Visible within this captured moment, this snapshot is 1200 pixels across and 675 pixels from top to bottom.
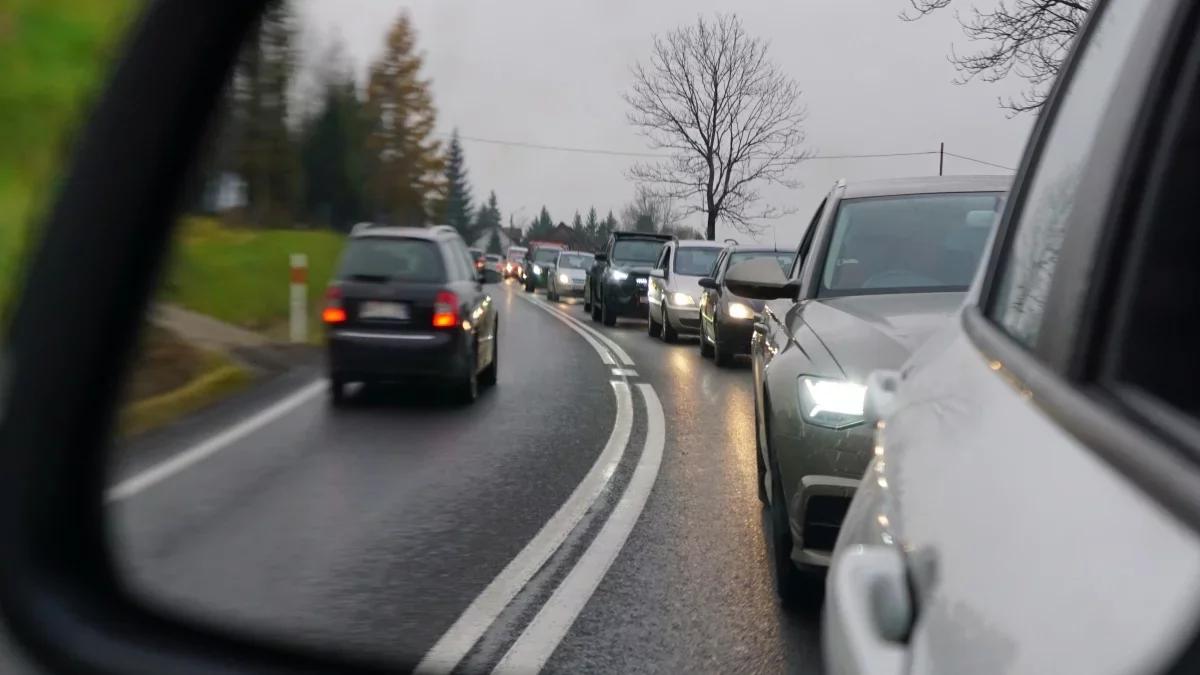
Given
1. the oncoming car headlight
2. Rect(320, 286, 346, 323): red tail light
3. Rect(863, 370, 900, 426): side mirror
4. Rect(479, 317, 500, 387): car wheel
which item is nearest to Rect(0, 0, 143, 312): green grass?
Rect(479, 317, 500, 387): car wheel

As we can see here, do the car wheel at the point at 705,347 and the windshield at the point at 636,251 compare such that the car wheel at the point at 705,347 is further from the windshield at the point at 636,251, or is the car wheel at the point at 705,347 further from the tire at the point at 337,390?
the windshield at the point at 636,251

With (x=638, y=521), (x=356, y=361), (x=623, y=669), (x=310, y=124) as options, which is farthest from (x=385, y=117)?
(x=356, y=361)

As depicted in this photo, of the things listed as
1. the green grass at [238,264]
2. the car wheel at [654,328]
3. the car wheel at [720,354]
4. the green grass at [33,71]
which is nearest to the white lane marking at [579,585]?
the green grass at [238,264]

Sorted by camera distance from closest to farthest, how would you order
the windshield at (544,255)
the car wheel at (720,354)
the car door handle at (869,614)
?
the car door handle at (869,614), the car wheel at (720,354), the windshield at (544,255)

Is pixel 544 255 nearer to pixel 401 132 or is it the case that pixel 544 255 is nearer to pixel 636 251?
pixel 636 251

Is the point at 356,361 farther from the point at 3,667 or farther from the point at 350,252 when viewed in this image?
the point at 3,667

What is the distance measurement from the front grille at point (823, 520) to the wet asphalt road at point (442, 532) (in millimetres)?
424

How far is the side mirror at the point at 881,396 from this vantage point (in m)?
2.39

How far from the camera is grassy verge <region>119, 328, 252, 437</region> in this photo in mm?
3365

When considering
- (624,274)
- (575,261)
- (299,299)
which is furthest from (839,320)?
(575,261)

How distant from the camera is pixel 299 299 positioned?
9.18 meters

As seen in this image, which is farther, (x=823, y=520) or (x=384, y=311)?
(x=384, y=311)

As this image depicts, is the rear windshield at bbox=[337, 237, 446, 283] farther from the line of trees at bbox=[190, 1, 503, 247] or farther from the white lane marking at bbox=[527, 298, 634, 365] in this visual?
the white lane marking at bbox=[527, 298, 634, 365]

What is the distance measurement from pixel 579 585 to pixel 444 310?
6078 millimetres
